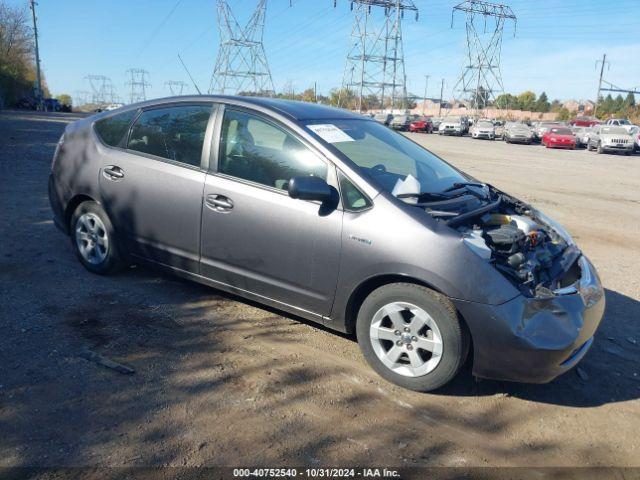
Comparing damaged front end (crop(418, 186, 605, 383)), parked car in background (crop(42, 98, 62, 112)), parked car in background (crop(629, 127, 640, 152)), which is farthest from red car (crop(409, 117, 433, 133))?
parked car in background (crop(42, 98, 62, 112))

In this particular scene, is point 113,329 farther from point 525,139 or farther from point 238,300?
point 525,139

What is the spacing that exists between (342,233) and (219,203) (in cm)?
106

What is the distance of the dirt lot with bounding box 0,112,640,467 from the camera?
2738mm

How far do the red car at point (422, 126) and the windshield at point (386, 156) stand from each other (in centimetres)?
4581

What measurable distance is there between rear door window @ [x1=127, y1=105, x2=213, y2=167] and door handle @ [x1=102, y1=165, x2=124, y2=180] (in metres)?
0.22

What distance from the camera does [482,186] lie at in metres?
4.48

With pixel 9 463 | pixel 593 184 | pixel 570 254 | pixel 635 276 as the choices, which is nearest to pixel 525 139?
pixel 593 184

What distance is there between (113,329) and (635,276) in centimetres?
541

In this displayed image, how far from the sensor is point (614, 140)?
1111 inches

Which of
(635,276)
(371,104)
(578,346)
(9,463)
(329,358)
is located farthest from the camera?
(371,104)

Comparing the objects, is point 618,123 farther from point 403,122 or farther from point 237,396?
point 237,396

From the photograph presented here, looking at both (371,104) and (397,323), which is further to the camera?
(371,104)

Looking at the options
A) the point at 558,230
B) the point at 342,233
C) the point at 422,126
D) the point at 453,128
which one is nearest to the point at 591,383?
the point at 558,230

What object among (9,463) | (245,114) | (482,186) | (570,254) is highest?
(245,114)
